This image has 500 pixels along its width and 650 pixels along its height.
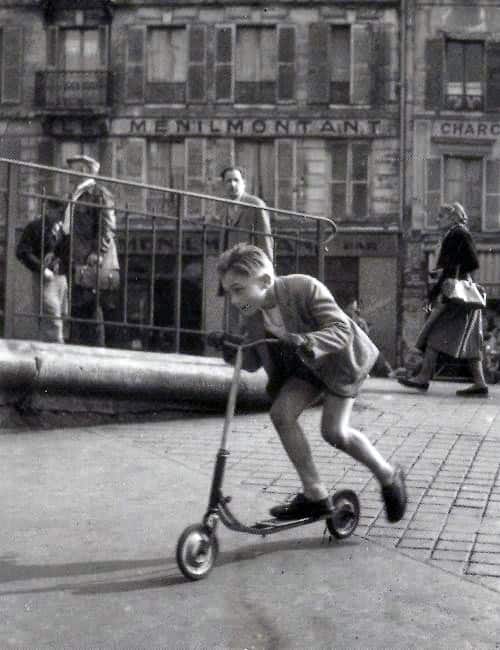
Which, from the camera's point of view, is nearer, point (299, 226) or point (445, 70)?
→ point (299, 226)

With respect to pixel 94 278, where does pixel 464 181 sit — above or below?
above

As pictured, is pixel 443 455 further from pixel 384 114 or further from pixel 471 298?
pixel 384 114

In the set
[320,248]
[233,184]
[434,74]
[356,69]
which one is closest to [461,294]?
[320,248]

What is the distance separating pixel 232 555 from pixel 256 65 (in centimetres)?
2613

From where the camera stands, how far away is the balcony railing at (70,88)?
2936cm

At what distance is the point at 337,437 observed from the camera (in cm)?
442

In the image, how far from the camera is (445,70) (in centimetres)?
2891

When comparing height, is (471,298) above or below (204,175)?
below

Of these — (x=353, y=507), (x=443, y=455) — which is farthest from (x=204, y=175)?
(x=353, y=507)

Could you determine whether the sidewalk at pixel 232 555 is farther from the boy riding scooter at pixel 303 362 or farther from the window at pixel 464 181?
the window at pixel 464 181

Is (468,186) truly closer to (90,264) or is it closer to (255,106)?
(255,106)

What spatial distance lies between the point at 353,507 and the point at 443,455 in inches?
88.9

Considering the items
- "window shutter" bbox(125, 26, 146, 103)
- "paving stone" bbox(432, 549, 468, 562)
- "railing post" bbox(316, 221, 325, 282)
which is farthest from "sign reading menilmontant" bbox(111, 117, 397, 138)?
"paving stone" bbox(432, 549, 468, 562)

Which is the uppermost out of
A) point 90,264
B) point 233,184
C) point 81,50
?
point 81,50
